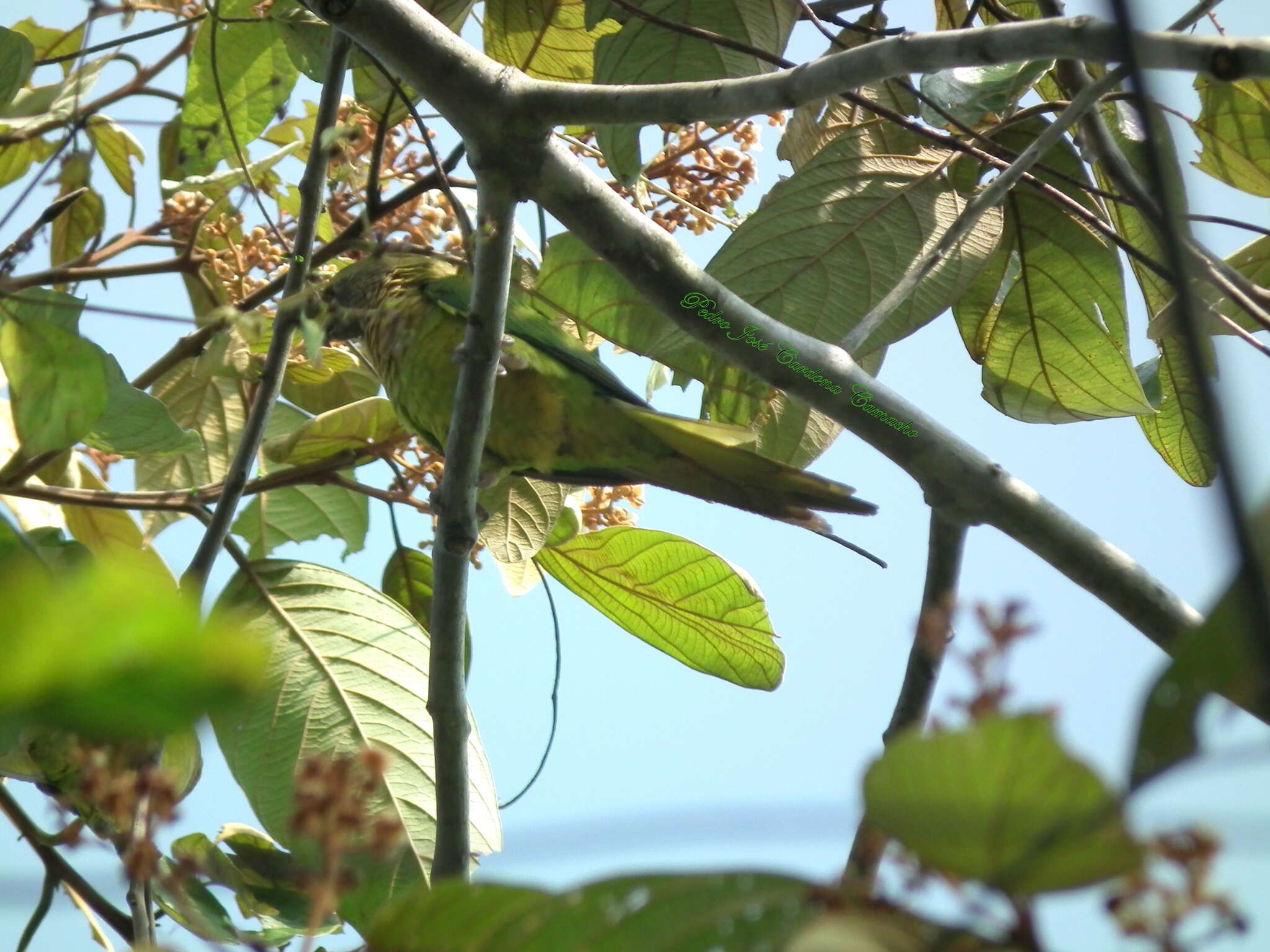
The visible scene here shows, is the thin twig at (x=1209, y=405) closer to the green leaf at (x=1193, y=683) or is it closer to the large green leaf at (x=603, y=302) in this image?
the green leaf at (x=1193, y=683)

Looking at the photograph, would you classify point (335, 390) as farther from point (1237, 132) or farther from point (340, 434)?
point (1237, 132)

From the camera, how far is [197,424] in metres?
2.38

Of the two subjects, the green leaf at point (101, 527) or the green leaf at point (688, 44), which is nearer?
the green leaf at point (688, 44)

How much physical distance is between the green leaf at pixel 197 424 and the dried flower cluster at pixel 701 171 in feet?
3.10

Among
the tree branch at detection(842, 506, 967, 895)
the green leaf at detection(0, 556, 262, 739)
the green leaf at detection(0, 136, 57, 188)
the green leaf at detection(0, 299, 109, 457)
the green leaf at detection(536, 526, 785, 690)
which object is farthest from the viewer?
the green leaf at detection(0, 136, 57, 188)

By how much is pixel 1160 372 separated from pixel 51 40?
8.94ft

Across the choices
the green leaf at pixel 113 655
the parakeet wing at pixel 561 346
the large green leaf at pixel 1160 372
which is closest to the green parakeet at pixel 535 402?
the parakeet wing at pixel 561 346

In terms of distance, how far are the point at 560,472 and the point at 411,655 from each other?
0.51m

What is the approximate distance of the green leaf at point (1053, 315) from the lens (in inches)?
77.0

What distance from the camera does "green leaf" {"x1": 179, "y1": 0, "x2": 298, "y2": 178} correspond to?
2.28 m

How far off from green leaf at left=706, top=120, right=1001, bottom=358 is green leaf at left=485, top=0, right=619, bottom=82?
1.57ft

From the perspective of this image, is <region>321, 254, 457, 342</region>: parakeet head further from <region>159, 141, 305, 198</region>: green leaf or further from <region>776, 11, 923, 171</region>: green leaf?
<region>776, 11, 923, 171</region>: green leaf

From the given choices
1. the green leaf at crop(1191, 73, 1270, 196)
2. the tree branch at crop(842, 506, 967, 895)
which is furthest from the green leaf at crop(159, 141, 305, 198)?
the green leaf at crop(1191, 73, 1270, 196)

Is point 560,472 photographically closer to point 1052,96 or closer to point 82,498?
point 82,498
